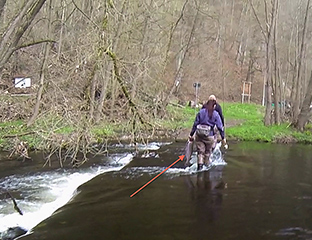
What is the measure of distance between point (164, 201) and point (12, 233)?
3.27m

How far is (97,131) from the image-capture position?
14.7 m

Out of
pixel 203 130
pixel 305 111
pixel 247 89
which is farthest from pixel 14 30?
pixel 247 89

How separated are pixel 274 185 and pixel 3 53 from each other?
744cm

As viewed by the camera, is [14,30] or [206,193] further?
[206,193]

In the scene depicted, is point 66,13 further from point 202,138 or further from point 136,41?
point 202,138

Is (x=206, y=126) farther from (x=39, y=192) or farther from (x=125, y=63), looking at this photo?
(x=39, y=192)

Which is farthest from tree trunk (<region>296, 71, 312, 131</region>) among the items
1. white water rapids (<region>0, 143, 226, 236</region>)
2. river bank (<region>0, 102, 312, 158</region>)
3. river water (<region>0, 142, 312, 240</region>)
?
white water rapids (<region>0, 143, 226, 236</region>)

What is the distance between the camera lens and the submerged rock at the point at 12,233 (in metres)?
6.41

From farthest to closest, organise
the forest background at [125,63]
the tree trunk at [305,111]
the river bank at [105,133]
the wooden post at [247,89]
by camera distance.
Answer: the wooden post at [247,89] < the tree trunk at [305,111] < the river bank at [105,133] < the forest background at [125,63]

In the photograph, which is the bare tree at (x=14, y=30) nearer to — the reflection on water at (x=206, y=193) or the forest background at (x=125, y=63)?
the forest background at (x=125, y=63)

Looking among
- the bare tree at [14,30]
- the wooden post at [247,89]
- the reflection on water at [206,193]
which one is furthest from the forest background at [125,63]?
the reflection on water at [206,193]

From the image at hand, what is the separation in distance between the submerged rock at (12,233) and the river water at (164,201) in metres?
0.19

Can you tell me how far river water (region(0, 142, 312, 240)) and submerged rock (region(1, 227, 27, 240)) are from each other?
0.64ft

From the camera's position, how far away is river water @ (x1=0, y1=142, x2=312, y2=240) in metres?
6.47
